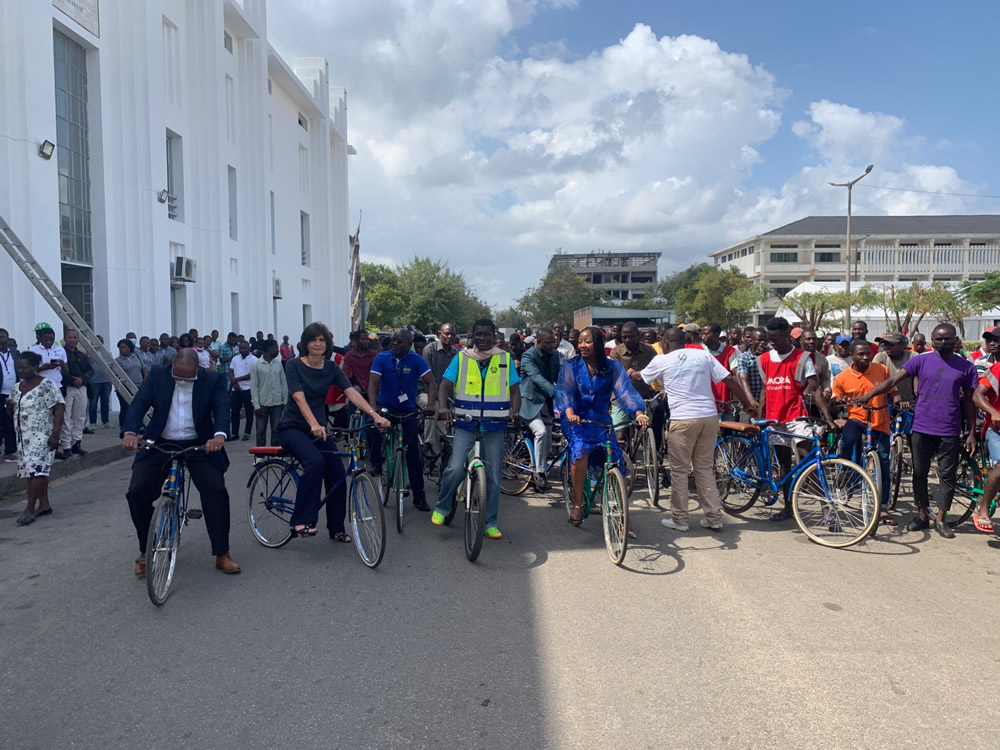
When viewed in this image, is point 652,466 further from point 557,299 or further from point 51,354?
point 557,299

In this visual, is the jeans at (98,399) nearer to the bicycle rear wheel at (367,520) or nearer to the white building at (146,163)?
the white building at (146,163)

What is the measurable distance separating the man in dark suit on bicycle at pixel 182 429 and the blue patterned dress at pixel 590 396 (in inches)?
112

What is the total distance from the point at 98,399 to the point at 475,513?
1163 centimetres

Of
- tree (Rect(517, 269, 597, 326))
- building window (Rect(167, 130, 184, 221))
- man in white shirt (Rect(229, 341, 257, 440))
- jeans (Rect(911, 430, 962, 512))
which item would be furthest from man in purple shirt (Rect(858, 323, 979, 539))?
tree (Rect(517, 269, 597, 326))

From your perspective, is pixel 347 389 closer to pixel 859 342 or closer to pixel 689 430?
pixel 689 430

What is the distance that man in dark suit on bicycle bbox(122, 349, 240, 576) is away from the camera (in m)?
5.42

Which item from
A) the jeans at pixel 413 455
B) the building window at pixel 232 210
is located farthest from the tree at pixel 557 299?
the jeans at pixel 413 455

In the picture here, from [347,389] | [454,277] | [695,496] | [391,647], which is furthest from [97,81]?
[454,277]

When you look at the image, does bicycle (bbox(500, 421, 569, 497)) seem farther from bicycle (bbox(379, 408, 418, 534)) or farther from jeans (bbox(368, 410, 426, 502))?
bicycle (bbox(379, 408, 418, 534))

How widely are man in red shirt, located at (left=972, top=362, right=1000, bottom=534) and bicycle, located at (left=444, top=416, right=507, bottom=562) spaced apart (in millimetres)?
4056

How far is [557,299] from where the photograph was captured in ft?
265

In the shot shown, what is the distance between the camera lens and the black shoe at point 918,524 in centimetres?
682

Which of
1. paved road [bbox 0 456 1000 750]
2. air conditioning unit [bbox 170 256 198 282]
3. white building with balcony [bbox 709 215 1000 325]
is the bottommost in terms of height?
paved road [bbox 0 456 1000 750]

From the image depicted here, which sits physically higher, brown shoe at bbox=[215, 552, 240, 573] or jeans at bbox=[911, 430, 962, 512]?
jeans at bbox=[911, 430, 962, 512]
